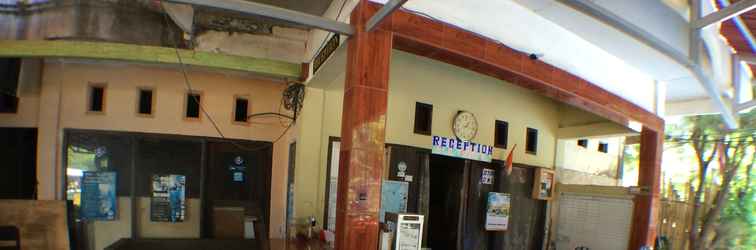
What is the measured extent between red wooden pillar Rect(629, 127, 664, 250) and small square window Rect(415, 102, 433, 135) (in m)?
3.55

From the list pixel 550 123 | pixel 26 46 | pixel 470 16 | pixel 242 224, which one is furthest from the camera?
pixel 550 123

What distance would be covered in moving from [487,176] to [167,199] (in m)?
5.71

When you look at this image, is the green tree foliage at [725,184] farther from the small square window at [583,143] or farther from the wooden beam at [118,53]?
the wooden beam at [118,53]

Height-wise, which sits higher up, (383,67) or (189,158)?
(383,67)

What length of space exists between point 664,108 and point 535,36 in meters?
3.77

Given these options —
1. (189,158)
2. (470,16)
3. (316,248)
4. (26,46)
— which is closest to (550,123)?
(470,16)

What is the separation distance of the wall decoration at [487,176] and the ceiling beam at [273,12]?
16.0 feet

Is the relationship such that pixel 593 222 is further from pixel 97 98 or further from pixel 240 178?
pixel 97 98

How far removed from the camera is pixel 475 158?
7.26m

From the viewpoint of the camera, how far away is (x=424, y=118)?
6.83 metres

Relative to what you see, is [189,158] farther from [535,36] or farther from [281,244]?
[535,36]

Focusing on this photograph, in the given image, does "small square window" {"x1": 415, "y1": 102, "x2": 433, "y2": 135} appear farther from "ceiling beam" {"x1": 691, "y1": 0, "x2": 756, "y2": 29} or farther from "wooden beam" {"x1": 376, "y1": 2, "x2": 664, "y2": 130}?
"ceiling beam" {"x1": 691, "y1": 0, "x2": 756, "y2": 29}

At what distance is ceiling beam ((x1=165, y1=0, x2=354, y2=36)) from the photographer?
3.36 metres

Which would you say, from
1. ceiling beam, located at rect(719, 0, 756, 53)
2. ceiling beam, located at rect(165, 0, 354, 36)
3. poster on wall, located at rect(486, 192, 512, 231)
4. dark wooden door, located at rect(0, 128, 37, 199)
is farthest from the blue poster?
dark wooden door, located at rect(0, 128, 37, 199)
